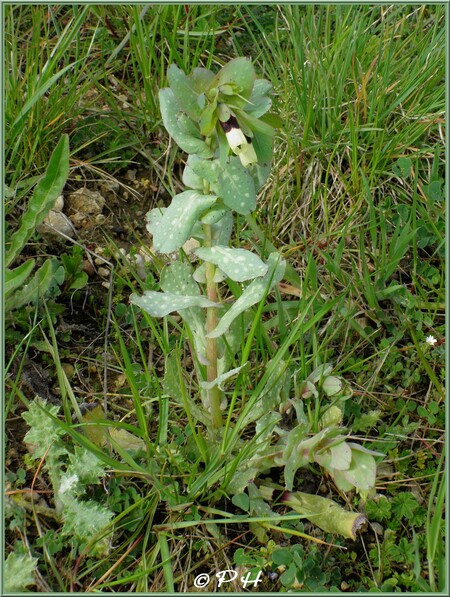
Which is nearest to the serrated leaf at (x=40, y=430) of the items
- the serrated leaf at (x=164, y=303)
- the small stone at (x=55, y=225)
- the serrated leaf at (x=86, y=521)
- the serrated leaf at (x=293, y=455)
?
the serrated leaf at (x=86, y=521)

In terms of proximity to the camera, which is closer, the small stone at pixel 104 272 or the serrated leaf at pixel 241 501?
the serrated leaf at pixel 241 501

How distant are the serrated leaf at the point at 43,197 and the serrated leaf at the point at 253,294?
2.41ft

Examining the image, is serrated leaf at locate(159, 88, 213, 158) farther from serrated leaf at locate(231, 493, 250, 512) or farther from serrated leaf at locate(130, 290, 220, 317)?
serrated leaf at locate(231, 493, 250, 512)

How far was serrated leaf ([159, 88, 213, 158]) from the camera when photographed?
4.89ft

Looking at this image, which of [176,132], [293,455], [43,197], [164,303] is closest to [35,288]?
[43,197]

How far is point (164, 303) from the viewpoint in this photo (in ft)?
5.55

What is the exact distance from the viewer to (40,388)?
6.60 feet

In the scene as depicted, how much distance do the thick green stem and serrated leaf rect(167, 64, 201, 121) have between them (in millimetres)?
297

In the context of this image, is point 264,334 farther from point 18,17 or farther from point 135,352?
point 18,17

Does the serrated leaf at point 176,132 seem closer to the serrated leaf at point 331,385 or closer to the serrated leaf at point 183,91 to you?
the serrated leaf at point 183,91

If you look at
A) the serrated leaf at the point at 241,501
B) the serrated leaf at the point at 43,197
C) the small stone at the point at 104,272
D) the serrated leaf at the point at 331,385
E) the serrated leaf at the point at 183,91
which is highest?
the serrated leaf at the point at 183,91

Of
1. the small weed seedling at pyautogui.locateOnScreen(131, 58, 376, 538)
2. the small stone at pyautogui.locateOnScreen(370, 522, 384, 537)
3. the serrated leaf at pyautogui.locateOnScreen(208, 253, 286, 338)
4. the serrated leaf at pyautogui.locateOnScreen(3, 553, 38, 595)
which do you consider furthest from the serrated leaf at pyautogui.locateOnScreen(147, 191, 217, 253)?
the small stone at pyautogui.locateOnScreen(370, 522, 384, 537)

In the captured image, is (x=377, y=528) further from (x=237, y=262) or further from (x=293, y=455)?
(x=237, y=262)

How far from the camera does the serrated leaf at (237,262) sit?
1.54 meters
